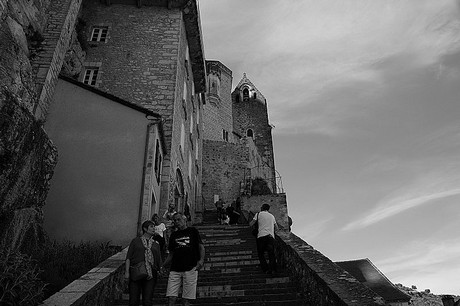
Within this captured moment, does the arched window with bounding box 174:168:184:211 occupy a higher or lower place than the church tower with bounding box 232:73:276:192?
lower

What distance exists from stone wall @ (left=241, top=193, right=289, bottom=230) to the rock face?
11.7m

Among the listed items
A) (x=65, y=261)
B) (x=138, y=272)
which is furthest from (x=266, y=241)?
(x=65, y=261)

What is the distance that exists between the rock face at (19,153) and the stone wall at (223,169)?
18215 millimetres

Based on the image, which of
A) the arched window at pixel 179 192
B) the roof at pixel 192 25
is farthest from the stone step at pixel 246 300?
the roof at pixel 192 25

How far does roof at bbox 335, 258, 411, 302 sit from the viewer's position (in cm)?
2366

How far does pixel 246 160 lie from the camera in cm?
2817

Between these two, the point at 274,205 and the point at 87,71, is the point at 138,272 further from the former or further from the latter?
the point at 274,205

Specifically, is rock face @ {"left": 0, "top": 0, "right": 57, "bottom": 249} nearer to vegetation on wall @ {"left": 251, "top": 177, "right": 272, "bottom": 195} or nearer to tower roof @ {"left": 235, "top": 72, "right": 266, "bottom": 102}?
vegetation on wall @ {"left": 251, "top": 177, "right": 272, "bottom": 195}

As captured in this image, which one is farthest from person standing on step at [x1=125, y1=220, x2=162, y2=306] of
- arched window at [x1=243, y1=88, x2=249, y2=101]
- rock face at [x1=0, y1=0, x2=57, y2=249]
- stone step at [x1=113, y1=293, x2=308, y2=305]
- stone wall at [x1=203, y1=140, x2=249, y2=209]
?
arched window at [x1=243, y1=88, x2=249, y2=101]

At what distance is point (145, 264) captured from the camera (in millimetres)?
5156

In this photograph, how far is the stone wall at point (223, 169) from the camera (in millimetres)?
26234

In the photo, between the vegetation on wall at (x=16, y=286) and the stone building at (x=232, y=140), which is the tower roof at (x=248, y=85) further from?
the vegetation on wall at (x=16, y=286)

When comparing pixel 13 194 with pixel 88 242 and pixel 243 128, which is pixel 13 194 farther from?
pixel 243 128

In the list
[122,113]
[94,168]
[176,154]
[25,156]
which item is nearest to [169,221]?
[94,168]
